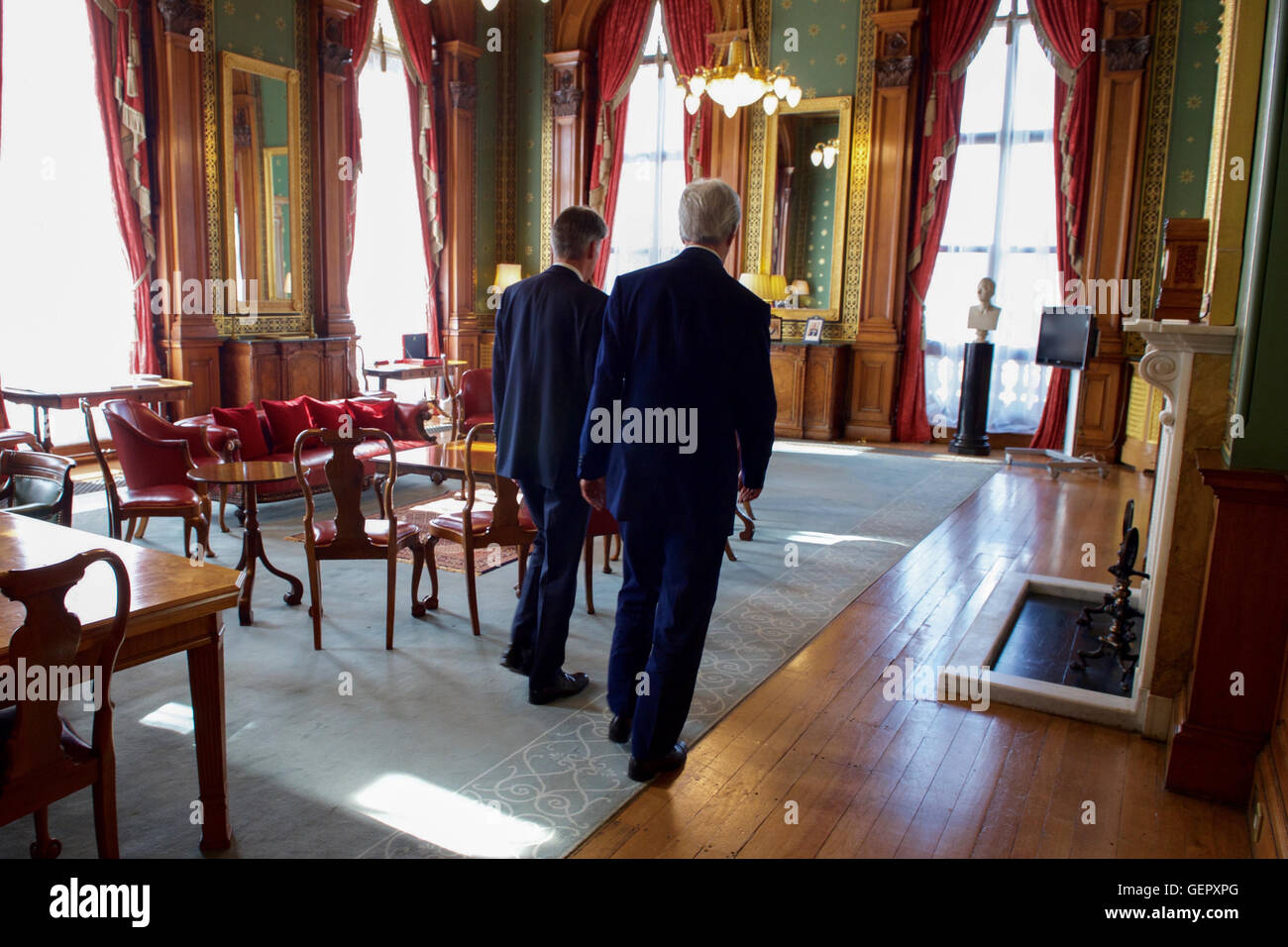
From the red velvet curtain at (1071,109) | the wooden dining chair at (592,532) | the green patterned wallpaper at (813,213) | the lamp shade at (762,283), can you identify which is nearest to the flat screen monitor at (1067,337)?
the red velvet curtain at (1071,109)

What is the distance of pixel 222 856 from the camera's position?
7.84ft

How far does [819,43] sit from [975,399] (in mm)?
4167

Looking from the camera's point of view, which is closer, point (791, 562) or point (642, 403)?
point (642, 403)

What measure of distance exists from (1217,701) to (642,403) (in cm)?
191

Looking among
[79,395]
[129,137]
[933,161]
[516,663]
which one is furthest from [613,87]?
[516,663]

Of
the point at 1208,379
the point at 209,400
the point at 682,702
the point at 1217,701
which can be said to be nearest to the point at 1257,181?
the point at 1208,379

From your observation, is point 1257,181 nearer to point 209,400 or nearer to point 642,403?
point 642,403

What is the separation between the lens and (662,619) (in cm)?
274

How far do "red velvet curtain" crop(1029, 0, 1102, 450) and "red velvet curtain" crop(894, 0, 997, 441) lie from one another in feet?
2.10

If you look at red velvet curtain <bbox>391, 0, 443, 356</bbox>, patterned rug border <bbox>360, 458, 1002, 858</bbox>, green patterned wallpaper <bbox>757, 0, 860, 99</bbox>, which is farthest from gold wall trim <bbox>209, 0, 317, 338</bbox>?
patterned rug border <bbox>360, 458, 1002, 858</bbox>

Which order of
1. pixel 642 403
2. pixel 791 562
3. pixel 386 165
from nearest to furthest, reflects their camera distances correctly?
pixel 642 403 < pixel 791 562 < pixel 386 165

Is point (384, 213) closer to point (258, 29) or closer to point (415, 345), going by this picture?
point (415, 345)

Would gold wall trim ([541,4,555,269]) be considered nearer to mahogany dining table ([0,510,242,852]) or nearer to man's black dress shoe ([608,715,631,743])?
man's black dress shoe ([608,715,631,743])

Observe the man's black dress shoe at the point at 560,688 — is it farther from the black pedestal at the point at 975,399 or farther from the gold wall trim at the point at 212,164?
the black pedestal at the point at 975,399
